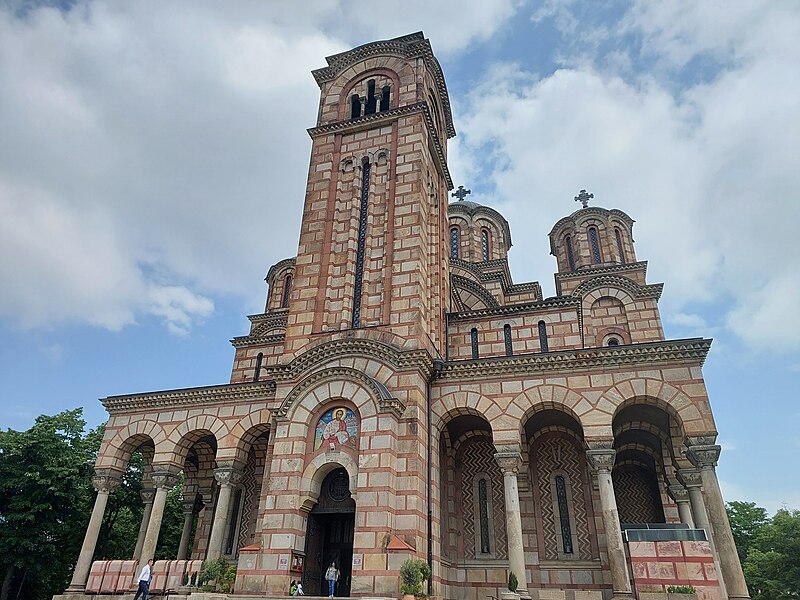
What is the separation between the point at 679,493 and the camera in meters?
17.0

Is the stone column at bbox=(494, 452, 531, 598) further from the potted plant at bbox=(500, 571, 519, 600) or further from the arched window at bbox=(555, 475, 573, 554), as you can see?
the arched window at bbox=(555, 475, 573, 554)

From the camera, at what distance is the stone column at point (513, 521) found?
534 inches

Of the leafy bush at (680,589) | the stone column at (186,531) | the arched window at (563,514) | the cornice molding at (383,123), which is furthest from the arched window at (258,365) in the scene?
the leafy bush at (680,589)

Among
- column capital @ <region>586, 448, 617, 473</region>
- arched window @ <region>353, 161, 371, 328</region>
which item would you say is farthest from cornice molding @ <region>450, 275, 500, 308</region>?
column capital @ <region>586, 448, 617, 473</region>

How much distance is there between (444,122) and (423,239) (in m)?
9.11

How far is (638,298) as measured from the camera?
23641 mm

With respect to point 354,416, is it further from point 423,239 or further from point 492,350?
point 492,350

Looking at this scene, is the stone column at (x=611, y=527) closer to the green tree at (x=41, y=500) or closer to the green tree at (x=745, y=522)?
the green tree at (x=41, y=500)

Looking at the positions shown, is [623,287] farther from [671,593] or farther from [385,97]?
[671,593]

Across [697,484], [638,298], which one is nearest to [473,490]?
[697,484]

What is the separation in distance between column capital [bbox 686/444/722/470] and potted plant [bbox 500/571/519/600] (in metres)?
5.20

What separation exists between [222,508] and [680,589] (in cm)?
1256

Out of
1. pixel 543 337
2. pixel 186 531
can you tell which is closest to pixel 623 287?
pixel 543 337

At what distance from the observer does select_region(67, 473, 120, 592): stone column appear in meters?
16.6
